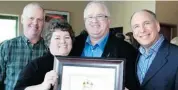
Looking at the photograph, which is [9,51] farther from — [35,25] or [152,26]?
[152,26]

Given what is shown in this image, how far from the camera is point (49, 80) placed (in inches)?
52.5

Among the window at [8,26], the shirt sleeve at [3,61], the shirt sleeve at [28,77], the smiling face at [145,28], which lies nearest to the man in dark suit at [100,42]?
the smiling face at [145,28]

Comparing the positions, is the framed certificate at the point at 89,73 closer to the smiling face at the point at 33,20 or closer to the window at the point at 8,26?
the smiling face at the point at 33,20

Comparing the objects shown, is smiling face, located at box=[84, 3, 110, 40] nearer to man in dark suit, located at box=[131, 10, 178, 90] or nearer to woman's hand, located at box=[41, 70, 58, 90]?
man in dark suit, located at box=[131, 10, 178, 90]

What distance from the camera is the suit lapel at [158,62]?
1508 mm

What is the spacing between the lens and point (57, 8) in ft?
19.5

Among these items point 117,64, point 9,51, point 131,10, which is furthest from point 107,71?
point 131,10

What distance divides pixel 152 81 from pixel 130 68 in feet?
0.44

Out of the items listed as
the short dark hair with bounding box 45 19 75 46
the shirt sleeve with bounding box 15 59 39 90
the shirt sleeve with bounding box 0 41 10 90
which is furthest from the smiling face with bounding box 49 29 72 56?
the shirt sleeve with bounding box 0 41 10 90

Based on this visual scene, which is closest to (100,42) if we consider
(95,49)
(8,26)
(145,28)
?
(95,49)

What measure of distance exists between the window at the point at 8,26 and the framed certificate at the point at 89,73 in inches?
172

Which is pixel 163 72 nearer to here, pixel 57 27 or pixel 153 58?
pixel 153 58

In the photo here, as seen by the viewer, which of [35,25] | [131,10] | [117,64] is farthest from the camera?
[131,10]

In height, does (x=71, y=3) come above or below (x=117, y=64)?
above
